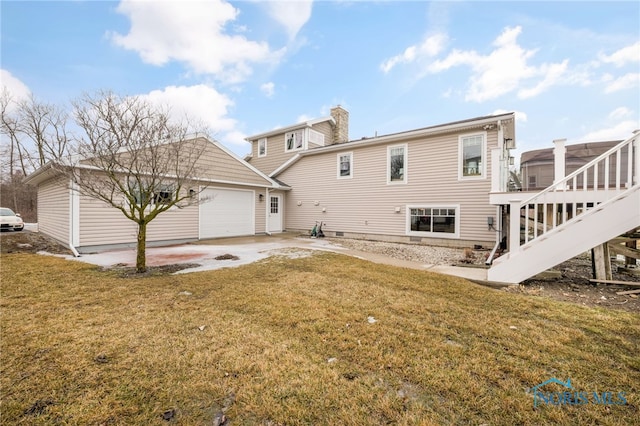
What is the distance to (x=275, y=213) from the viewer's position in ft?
49.1

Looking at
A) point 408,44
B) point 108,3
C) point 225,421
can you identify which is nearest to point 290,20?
point 408,44

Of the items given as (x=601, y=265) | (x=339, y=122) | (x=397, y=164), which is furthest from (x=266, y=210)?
(x=601, y=265)

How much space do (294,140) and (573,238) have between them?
13.5 m

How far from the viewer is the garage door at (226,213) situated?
455 inches

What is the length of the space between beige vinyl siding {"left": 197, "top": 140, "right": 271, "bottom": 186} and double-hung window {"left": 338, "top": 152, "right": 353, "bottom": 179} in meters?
4.02

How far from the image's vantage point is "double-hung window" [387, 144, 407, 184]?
11.3m

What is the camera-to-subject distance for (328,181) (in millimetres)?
13688

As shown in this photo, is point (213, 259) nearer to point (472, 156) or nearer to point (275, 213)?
point (275, 213)

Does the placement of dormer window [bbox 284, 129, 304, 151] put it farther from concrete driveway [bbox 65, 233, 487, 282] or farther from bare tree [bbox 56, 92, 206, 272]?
bare tree [bbox 56, 92, 206, 272]

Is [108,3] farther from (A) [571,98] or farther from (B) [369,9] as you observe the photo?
(A) [571,98]

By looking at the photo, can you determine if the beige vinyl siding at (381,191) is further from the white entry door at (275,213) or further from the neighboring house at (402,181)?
the white entry door at (275,213)

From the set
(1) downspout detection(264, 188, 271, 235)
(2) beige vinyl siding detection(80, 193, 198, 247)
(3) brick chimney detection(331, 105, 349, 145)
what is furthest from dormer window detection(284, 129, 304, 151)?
(2) beige vinyl siding detection(80, 193, 198, 247)

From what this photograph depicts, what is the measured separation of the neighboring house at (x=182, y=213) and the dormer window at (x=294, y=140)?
2.75m

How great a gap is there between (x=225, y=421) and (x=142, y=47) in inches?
566
